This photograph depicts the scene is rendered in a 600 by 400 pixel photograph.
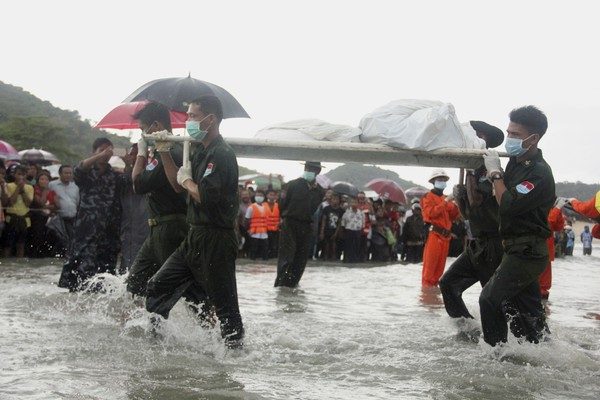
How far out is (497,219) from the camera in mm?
6746

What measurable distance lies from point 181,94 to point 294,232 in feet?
11.5

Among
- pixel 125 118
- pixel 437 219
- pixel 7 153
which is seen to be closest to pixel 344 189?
pixel 7 153

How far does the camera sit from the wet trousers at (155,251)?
6695mm

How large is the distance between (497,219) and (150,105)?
9.42 feet

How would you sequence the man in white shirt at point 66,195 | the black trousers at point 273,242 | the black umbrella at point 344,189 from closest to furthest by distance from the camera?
the man in white shirt at point 66,195, the black trousers at point 273,242, the black umbrella at point 344,189

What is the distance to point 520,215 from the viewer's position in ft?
19.7

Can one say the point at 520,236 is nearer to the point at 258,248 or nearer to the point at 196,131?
the point at 196,131

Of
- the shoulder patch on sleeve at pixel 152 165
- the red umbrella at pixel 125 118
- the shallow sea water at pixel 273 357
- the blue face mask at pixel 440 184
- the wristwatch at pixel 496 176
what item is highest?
the red umbrella at pixel 125 118

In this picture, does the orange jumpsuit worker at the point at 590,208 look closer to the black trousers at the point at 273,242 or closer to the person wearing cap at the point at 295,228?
the person wearing cap at the point at 295,228

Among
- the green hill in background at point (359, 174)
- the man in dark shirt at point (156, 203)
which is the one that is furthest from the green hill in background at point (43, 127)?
the man in dark shirt at point (156, 203)

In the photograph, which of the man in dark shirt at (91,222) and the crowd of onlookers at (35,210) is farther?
the crowd of onlookers at (35,210)

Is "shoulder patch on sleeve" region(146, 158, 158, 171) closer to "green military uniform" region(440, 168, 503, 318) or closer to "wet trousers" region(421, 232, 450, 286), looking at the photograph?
"green military uniform" region(440, 168, 503, 318)

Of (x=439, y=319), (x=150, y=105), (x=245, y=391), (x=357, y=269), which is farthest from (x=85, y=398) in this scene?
(x=357, y=269)

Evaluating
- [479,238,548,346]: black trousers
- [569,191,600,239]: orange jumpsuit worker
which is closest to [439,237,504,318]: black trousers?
[479,238,548,346]: black trousers
